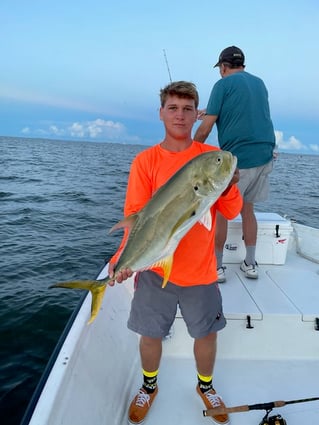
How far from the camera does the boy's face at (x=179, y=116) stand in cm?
260

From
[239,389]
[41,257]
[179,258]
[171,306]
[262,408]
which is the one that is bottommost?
[41,257]

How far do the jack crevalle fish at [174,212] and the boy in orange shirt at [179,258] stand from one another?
32 cm

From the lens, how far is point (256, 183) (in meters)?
4.24

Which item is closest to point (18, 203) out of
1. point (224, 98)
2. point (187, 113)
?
point (224, 98)

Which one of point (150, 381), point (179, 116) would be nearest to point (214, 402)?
point (150, 381)

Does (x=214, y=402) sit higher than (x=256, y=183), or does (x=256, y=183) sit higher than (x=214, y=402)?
(x=256, y=183)

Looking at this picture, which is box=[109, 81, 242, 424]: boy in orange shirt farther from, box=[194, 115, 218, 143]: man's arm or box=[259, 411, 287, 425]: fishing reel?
box=[194, 115, 218, 143]: man's arm

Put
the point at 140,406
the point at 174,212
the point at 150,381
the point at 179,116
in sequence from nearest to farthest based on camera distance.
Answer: the point at 174,212
the point at 179,116
the point at 140,406
the point at 150,381

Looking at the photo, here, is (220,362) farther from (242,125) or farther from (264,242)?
(242,125)

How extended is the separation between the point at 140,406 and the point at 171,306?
87cm

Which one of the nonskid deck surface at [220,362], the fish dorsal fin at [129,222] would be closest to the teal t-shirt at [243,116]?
the nonskid deck surface at [220,362]

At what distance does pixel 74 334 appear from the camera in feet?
9.04

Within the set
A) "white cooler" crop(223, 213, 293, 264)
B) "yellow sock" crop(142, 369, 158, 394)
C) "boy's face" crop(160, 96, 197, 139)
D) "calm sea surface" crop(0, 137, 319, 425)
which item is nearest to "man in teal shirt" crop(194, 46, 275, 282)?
"white cooler" crop(223, 213, 293, 264)

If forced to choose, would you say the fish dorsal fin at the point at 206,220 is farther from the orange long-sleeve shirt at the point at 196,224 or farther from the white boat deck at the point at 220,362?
the white boat deck at the point at 220,362
